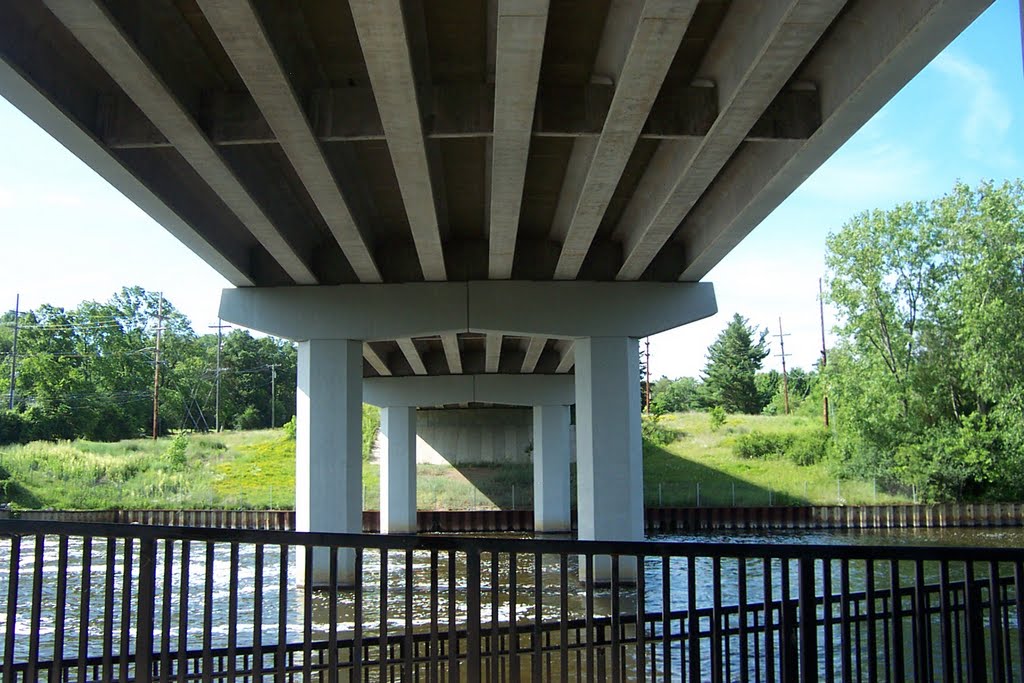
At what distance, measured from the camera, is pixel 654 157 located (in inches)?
586

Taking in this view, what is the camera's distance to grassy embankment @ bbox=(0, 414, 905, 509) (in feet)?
166

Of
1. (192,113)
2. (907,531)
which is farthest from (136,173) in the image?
(907,531)

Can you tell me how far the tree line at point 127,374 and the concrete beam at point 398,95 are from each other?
72.7 meters

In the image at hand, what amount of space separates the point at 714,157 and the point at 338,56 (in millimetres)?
5243

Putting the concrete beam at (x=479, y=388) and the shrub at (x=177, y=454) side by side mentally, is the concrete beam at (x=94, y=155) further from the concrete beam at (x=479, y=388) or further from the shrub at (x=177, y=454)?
the shrub at (x=177, y=454)

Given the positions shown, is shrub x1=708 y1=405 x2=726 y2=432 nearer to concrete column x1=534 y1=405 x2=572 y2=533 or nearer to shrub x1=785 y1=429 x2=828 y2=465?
shrub x1=785 y1=429 x2=828 y2=465

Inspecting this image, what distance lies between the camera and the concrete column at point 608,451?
2041cm

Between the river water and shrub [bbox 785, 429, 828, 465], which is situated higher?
shrub [bbox 785, 429, 828, 465]

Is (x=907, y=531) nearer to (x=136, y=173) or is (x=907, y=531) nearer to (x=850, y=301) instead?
(x=850, y=301)

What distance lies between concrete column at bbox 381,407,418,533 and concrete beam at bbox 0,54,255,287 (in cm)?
2236

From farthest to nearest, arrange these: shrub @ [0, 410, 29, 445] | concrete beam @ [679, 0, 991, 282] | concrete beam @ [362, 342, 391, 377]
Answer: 1. shrub @ [0, 410, 29, 445]
2. concrete beam @ [362, 342, 391, 377]
3. concrete beam @ [679, 0, 991, 282]

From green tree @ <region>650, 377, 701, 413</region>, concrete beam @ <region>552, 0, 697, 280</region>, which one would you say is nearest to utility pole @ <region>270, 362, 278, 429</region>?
green tree @ <region>650, 377, 701, 413</region>

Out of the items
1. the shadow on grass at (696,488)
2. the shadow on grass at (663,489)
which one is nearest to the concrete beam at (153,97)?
the shadow on grass at (663,489)

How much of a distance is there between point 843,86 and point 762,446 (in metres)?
51.9
